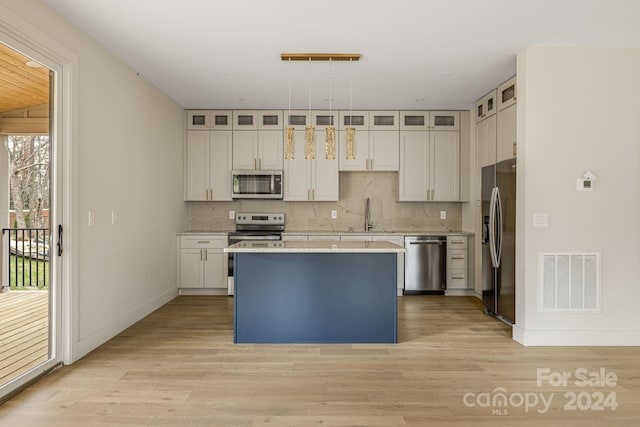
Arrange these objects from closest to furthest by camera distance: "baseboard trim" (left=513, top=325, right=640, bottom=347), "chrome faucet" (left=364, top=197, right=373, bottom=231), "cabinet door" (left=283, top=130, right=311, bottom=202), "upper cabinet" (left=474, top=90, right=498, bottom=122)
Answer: "baseboard trim" (left=513, top=325, right=640, bottom=347) → "upper cabinet" (left=474, top=90, right=498, bottom=122) → "cabinet door" (left=283, top=130, right=311, bottom=202) → "chrome faucet" (left=364, top=197, right=373, bottom=231)

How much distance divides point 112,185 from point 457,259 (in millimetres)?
4366

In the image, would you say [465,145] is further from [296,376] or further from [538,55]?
[296,376]

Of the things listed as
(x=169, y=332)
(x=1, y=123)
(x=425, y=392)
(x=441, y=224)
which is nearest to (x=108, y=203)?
(x=1, y=123)

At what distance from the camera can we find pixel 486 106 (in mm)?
5285

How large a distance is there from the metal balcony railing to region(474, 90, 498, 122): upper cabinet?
4.62 metres

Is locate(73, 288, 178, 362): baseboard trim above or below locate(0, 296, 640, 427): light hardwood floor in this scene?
above

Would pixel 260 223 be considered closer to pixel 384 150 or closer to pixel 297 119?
pixel 297 119

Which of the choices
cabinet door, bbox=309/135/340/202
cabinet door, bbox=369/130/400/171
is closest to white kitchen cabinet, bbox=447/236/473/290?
cabinet door, bbox=369/130/400/171

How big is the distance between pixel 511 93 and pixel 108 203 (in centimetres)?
409

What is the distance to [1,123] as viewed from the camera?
3.18m

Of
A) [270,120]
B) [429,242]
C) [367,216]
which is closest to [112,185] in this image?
[270,120]

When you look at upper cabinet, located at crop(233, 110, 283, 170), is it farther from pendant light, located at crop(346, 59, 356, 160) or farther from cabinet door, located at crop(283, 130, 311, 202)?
pendant light, located at crop(346, 59, 356, 160)

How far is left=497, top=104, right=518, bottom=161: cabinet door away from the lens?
4.46m

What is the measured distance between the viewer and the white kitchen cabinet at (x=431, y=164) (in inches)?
240
